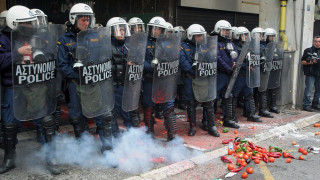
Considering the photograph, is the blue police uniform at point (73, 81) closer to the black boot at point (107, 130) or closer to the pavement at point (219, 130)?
the black boot at point (107, 130)

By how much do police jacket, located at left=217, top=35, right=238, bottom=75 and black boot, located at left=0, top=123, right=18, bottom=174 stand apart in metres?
3.69

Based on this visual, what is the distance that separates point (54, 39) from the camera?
14.2 feet

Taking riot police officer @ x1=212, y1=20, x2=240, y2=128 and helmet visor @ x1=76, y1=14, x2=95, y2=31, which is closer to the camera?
helmet visor @ x1=76, y1=14, x2=95, y2=31

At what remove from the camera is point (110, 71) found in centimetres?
454

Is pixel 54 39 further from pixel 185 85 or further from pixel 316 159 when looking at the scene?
pixel 316 159

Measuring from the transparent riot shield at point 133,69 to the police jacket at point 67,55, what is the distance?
76cm

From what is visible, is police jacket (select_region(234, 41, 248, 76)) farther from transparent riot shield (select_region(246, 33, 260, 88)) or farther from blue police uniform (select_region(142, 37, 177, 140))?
blue police uniform (select_region(142, 37, 177, 140))

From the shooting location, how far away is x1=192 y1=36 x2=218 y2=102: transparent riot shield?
5.71 m

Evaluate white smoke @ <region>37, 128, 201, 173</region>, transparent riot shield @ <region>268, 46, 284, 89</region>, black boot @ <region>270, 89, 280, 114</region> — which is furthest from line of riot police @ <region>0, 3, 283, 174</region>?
black boot @ <region>270, 89, 280, 114</region>

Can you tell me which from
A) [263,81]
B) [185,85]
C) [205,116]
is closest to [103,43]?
[185,85]

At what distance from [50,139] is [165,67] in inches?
77.4

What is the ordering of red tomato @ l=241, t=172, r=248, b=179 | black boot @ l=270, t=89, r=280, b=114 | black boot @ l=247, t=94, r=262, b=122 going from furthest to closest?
black boot @ l=270, t=89, r=280, b=114
black boot @ l=247, t=94, r=262, b=122
red tomato @ l=241, t=172, r=248, b=179

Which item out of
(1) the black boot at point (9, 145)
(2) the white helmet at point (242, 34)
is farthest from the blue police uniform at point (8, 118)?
(2) the white helmet at point (242, 34)

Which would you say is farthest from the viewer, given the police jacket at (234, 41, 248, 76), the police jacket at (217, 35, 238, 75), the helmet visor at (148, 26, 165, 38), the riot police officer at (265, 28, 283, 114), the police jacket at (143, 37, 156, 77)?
the riot police officer at (265, 28, 283, 114)
